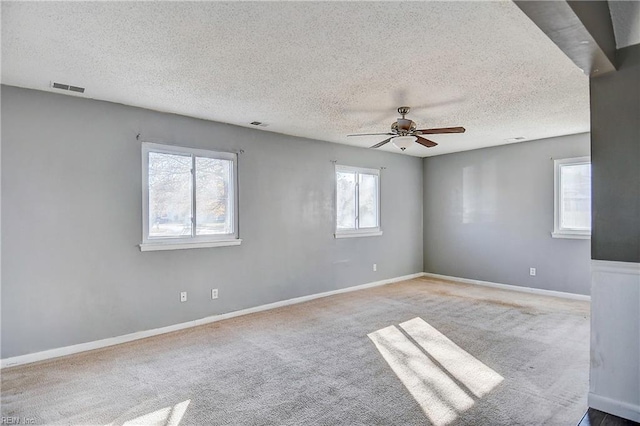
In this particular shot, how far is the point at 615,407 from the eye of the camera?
2404 millimetres

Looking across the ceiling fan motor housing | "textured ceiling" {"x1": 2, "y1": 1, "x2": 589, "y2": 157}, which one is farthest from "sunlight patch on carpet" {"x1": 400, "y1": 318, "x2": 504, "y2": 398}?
"textured ceiling" {"x1": 2, "y1": 1, "x2": 589, "y2": 157}

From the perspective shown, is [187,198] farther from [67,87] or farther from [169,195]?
[67,87]

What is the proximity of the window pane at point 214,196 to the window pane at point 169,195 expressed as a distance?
0.48 ft

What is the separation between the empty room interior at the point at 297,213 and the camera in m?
2.37

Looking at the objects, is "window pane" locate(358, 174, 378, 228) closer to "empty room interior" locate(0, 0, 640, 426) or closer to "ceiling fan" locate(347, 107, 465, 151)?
"empty room interior" locate(0, 0, 640, 426)

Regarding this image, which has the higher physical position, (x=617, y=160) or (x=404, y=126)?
(x=404, y=126)

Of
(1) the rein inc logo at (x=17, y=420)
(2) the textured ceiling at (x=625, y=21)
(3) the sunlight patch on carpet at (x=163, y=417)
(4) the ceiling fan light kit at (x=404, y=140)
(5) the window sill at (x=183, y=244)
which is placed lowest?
(1) the rein inc logo at (x=17, y=420)

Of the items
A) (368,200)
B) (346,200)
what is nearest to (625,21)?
(346,200)

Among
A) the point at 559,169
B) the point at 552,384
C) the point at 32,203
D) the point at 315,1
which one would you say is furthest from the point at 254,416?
the point at 559,169

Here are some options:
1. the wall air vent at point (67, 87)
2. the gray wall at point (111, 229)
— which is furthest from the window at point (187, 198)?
the wall air vent at point (67, 87)

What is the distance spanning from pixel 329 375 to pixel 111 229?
272cm

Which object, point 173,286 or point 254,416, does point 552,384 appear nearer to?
point 254,416

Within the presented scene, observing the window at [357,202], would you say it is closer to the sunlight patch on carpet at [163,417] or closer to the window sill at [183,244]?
the window sill at [183,244]

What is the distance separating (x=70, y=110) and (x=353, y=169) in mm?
4166
